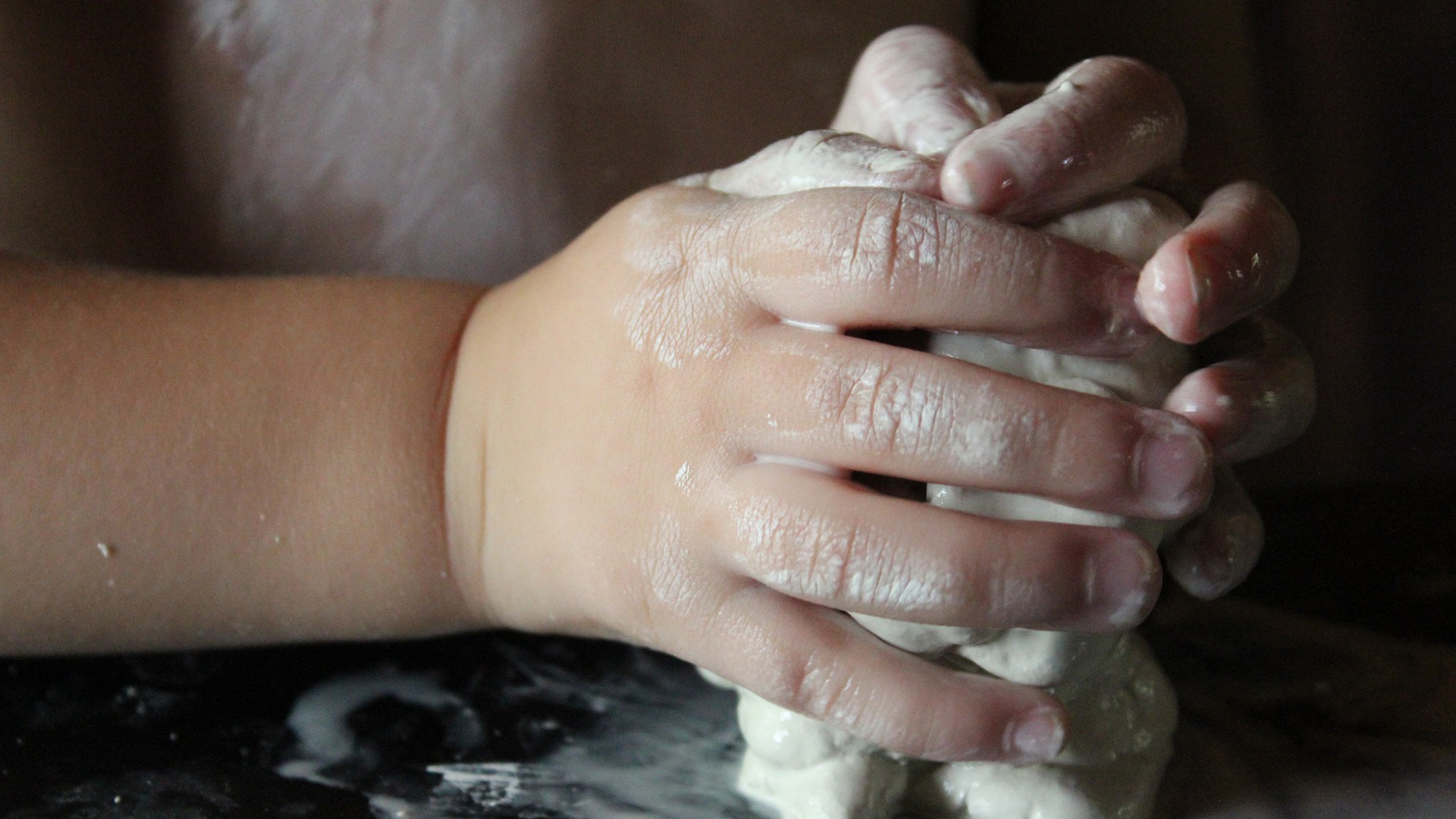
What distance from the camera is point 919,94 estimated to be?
575mm

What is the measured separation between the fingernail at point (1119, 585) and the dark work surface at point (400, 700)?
0.48 feet

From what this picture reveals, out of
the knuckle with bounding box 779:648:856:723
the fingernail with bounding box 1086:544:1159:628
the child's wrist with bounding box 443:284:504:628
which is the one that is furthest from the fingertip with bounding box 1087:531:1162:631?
the child's wrist with bounding box 443:284:504:628

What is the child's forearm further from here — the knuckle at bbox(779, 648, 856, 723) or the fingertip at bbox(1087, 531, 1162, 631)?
the fingertip at bbox(1087, 531, 1162, 631)

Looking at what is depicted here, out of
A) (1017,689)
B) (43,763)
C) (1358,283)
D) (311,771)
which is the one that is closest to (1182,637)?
(1017,689)

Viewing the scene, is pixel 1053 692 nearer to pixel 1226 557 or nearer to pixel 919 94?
pixel 1226 557

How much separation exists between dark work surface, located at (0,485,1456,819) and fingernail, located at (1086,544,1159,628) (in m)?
0.15

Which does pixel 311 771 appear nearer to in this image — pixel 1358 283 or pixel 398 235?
pixel 398 235

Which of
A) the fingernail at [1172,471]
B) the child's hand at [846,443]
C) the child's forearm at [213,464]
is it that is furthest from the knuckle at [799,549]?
the child's forearm at [213,464]

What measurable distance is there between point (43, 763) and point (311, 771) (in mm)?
128

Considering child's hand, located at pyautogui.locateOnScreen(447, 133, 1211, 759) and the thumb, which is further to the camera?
the thumb

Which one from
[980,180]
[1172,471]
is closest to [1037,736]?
[1172,471]

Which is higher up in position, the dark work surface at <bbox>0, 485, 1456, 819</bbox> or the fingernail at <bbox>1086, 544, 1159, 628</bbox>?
the fingernail at <bbox>1086, 544, 1159, 628</bbox>

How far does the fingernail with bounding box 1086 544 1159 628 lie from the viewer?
42 centimetres

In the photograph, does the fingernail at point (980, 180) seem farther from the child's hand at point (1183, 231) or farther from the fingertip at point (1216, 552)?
the fingertip at point (1216, 552)
